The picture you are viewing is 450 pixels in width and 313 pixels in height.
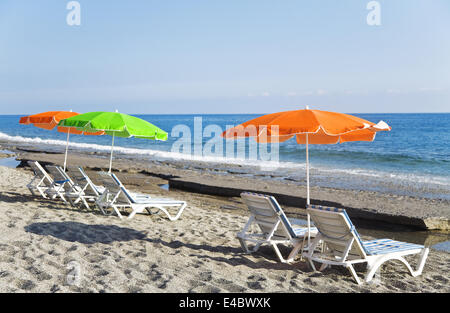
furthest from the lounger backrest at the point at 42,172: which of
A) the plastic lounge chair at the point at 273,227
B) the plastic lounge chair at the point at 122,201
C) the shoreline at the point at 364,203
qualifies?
the plastic lounge chair at the point at 273,227

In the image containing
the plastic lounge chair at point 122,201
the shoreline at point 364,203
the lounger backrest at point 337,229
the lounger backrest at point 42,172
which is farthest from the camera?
the lounger backrest at point 42,172

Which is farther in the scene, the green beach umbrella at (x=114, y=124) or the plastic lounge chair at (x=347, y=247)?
the green beach umbrella at (x=114, y=124)

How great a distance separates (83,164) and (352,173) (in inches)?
461

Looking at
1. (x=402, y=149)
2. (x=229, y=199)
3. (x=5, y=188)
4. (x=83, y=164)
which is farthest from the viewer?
(x=402, y=149)

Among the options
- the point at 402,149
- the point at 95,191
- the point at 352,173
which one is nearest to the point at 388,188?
the point at 352,173

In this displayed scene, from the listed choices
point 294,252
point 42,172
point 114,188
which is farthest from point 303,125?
point 42,172

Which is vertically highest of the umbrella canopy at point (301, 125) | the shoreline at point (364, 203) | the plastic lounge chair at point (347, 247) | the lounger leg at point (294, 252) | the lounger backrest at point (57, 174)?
the umbrella canopy at point (301, 125)

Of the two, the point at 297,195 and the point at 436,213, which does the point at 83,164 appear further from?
the point at 436,213

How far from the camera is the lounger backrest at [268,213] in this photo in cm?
553

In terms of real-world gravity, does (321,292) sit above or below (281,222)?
below

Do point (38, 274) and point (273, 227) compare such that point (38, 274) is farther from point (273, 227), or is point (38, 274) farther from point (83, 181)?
point (83, 181)

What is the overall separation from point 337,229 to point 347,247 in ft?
0.73

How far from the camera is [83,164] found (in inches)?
757

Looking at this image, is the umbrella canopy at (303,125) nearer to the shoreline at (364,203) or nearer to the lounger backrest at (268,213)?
the lounger backrest at (268,213)
